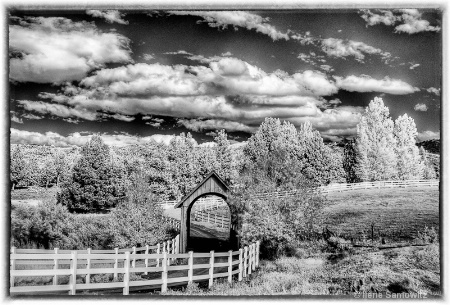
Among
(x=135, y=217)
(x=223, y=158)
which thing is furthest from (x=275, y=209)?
(x=135, y=217)

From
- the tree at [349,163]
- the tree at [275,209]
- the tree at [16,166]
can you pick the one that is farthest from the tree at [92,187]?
the tree at [349,163]

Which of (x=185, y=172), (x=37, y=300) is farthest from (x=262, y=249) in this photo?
(x=37, y=300)

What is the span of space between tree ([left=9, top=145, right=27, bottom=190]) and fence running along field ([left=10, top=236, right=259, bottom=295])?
2.40m

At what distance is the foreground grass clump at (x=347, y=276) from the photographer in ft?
47.0

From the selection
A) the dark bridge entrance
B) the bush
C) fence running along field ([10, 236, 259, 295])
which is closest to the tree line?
the dark bridge entrance

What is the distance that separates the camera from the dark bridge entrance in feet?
54.3

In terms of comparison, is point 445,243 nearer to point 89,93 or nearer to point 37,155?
point 89,93

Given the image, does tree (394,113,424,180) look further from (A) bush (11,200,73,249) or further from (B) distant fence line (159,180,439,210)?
(A) bush (11,200,73,249)

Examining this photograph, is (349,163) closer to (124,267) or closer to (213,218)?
(213,218)

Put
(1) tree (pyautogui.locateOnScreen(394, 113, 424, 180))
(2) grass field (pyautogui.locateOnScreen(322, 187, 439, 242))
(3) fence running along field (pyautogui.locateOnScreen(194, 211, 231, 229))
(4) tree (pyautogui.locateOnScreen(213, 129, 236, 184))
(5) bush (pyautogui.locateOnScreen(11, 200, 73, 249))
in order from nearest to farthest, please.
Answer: (5) bush (pyautogui.locateOnScreen(11, 200, 73, 249)) → (2) grass field (pyautogui.locateOnScreen(322, 187, 439, 242)) → (1) tree (pyautogui.locateOnScreen(394, 113, 424, 180)) → (4) tree (pyautogui.locateOnScreen(213, 129, 236, 184)) → (3) fence running along field (pyautogui.locateOnScreen(194, 211, 231, 229))

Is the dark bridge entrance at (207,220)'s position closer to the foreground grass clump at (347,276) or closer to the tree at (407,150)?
the foreground grass clump at (347,276)

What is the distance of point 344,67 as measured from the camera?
15.4 meters

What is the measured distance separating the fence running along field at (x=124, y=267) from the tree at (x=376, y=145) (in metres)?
5.35

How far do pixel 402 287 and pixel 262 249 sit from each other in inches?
196
